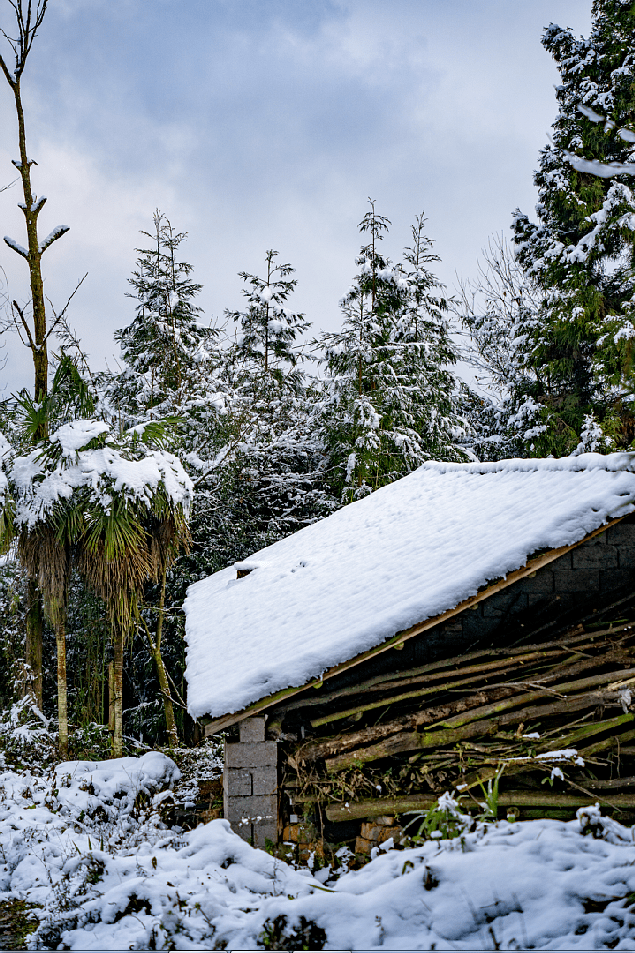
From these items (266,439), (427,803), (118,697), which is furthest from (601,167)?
(266,439)

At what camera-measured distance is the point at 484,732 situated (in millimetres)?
5031

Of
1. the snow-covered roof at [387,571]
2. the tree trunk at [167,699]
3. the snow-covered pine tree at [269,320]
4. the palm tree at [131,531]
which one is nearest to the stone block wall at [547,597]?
the snow-covered roof at [387,571]

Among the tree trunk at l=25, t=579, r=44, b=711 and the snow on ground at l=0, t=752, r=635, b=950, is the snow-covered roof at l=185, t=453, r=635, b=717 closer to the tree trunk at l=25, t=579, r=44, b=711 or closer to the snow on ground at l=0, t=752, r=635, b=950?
the snow on ground at l=0, t=752, r=635, b=950

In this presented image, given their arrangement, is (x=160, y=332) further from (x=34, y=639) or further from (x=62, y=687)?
(x=62, y=687)

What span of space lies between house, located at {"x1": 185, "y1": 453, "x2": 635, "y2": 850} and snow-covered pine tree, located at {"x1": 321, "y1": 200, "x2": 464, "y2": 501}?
23.6 ft

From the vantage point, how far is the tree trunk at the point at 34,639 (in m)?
8.88

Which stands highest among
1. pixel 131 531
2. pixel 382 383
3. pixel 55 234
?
pixel 55 234

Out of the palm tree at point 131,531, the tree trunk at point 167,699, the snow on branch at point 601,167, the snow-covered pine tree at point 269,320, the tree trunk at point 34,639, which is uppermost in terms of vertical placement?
the snow-covered pine tree at point 269,320

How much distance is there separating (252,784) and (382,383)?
9.46 metres

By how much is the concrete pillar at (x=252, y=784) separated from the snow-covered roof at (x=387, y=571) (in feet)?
1.37

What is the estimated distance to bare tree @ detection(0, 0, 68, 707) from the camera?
29.2 ft

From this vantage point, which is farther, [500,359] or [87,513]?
[500,359]

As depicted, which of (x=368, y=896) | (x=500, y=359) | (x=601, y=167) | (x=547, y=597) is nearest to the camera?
(x=601, y=167)

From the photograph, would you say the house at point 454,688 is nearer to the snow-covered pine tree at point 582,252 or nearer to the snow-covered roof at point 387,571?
the snow-covered roof at point 387,571
